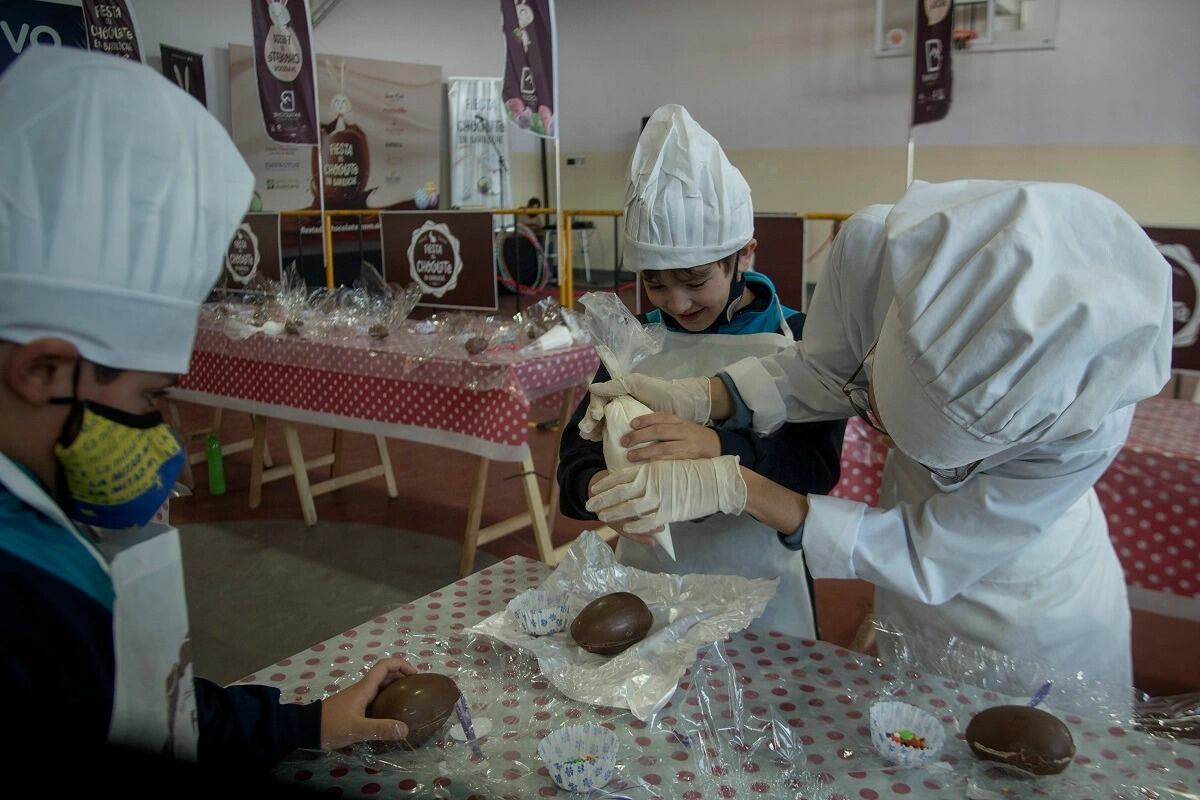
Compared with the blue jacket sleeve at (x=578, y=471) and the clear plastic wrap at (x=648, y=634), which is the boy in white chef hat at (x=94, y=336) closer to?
the clear plastic wrap at (x=648, y=634)

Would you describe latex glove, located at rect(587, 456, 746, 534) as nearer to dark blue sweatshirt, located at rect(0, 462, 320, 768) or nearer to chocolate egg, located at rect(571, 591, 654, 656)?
chocolate egg, located at rect(571, 591, 654, 656)

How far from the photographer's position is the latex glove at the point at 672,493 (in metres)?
1.38

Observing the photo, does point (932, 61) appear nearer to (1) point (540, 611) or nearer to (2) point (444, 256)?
(2) point (444, 256)

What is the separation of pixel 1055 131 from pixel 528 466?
25.1 ft

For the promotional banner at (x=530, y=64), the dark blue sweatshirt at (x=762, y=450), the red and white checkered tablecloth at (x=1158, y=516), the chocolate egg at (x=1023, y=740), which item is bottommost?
the red and white checkered tablecloth at (x=1158, y=516)

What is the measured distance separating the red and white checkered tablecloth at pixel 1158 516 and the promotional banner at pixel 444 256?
321 centimetres

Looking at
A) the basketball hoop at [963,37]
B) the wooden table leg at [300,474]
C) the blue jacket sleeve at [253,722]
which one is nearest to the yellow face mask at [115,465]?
the blue jacket sleeve at [253,722]

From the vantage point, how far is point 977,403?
1059mm

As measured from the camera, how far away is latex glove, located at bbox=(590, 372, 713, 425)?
1.65 m

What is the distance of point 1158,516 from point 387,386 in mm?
2754

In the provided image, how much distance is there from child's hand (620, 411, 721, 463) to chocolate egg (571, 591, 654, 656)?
0.24 meters

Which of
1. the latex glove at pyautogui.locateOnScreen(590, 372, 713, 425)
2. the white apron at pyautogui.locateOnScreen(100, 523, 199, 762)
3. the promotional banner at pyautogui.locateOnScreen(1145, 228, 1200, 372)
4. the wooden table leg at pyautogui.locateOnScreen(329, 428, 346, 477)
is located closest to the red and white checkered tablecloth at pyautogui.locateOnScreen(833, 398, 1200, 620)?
the promotional banner at pyautogui.locateOnScreen(1145, 228, 1200, 372)

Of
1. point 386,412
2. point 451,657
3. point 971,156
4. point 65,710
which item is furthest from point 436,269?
point 971,156

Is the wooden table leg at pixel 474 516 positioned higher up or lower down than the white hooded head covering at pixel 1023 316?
lower down
